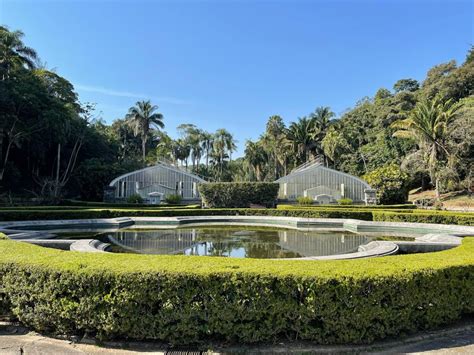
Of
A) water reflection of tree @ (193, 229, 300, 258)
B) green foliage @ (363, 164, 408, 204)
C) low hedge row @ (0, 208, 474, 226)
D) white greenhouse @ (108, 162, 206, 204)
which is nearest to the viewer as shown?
water reflection of tree @ (193, 229, 300, 258)

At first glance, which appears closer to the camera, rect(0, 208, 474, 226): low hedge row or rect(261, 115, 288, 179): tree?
rect(0, 208, 474, 226): low hedge row

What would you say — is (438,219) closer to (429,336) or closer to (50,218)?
(429,336)

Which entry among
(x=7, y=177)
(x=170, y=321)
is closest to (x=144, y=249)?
(x=170, y=321)

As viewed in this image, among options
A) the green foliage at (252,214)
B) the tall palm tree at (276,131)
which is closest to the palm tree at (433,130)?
the green foliage at (252,214)

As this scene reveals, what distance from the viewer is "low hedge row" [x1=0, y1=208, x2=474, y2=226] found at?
16.2 m

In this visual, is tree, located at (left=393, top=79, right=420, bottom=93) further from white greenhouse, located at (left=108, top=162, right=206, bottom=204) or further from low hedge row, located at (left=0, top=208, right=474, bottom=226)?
low hedge row, located at (left=0, top=208, right=474, bottom=226)

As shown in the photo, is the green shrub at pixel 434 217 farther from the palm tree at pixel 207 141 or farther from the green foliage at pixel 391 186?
the palm tree at pixel 207 141

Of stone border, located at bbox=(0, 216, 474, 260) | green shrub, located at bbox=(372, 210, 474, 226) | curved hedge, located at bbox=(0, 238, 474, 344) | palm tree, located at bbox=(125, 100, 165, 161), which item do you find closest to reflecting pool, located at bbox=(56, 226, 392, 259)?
stone border, located at bbox=(0, 216, 474, 260)

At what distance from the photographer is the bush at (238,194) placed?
28531 millimetres

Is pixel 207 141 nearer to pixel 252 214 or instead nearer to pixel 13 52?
pixel 13 52

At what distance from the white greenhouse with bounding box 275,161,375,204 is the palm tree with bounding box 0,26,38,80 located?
3084cm

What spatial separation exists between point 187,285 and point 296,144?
160 feet

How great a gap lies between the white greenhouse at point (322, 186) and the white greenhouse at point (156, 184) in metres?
10.8

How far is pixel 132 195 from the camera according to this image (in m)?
34.1
